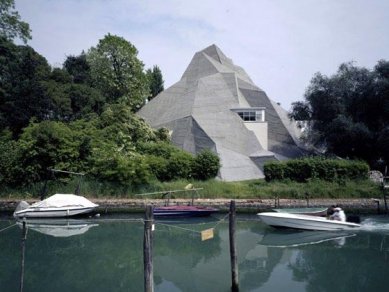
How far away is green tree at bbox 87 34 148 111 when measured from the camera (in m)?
46.4

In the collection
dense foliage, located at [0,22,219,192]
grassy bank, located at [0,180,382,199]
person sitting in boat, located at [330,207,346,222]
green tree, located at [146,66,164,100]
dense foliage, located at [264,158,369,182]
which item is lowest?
person sitting in boat, located at [330,207,346,222]

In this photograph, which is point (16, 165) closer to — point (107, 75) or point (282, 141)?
point (107, 75)

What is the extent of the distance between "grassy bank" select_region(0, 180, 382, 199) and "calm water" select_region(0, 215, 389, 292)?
4.22 meters

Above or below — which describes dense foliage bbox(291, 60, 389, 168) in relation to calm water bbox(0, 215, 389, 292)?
above

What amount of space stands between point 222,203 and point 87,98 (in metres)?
22.4

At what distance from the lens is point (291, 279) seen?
1347cm

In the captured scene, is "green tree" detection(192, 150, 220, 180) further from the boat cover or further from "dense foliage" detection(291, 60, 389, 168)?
"dense foliage" detection(291, 60, 389, 168)

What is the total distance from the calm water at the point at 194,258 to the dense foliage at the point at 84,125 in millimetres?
6157

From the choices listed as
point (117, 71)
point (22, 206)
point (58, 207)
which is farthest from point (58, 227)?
point (117, 71)

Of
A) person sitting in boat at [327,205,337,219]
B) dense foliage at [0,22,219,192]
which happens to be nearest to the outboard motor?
dense foliage at [0,22,219,192]

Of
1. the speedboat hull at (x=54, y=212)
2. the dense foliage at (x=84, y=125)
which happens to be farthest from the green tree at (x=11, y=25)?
the speedboat hull at (x=54, y=212)

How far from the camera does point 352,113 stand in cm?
3547

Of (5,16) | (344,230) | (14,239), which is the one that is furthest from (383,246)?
(5,16)

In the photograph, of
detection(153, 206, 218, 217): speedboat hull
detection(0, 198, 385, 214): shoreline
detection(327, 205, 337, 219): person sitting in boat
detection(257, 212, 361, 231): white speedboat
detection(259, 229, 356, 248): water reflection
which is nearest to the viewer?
detection(259, 229, 356, 248): water reflection
